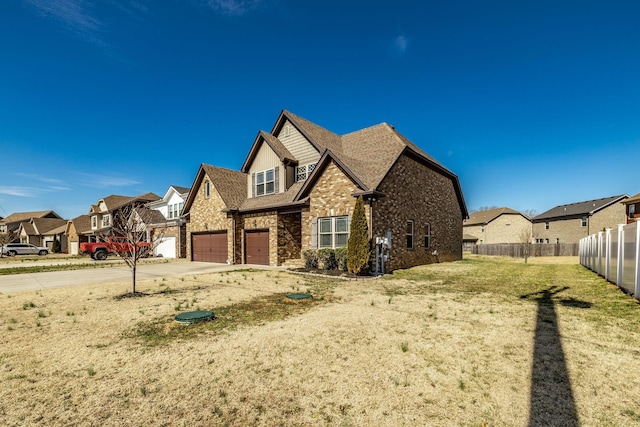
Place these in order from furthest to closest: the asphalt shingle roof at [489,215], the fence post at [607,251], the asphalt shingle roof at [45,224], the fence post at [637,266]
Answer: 1. the asphalt shingle roof at [45,224]
2. the asphalt shingle roof at [489,215]
3. the fence post at [607,251]
4. the fence post at [637,266]

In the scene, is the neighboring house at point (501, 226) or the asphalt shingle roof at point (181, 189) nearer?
the asphalt shingle roof at point (181, 189)

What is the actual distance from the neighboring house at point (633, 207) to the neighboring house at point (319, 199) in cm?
1939

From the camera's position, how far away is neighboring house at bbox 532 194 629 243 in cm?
4031

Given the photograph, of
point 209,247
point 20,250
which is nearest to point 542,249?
point 209,247

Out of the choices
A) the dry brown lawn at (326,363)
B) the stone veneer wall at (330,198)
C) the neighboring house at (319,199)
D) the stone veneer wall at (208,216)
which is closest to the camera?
the dry brown lawn at (326,363)

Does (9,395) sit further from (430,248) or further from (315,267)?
(430,248)

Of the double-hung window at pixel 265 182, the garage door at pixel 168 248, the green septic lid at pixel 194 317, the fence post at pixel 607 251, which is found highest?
the double-hung window at pixel 265 182

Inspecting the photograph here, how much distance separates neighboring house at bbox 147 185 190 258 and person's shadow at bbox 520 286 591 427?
85.1 feet

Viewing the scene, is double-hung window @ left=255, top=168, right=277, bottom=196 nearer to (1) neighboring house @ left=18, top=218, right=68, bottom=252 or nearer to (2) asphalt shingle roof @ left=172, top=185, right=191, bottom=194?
(2) asphalt shingle roof @ left=172, top=185, right=191, bottom=194

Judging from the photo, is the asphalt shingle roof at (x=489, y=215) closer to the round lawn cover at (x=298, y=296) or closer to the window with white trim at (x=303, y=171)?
the window with white trim at (x=303, y=171)

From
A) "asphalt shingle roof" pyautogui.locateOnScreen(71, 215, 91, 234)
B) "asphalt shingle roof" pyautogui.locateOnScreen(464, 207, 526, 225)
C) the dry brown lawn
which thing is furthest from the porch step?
"asphalt shingle roof" pyautogui.locateOnScreen(464, 207, 526, 225)

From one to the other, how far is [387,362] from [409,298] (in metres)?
4.60

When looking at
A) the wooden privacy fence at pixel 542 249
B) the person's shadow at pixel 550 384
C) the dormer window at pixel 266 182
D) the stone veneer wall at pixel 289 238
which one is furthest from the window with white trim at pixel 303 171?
the wooden privacy fence at pixel 542 249

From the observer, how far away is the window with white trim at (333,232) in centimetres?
1502
